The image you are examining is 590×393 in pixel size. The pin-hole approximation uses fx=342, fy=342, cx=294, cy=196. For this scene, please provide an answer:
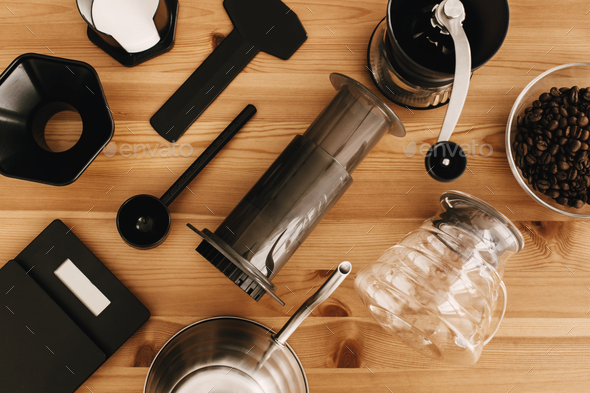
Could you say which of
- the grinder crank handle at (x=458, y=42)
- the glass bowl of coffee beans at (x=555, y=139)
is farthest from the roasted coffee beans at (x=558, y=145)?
the grinder crank handle at (x=458, y=42)

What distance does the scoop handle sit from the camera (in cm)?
38

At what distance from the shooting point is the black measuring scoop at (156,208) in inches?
22.5

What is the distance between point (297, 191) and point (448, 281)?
262 millimetres

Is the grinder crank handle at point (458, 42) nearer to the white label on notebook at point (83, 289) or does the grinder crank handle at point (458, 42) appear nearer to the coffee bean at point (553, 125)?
the coffee bean at point (553, 125)

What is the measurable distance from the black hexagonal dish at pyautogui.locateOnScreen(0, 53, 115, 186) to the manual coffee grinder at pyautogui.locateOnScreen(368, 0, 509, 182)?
0.44 metres

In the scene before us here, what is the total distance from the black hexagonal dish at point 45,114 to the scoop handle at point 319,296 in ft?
1.25

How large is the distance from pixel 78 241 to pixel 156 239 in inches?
5.3

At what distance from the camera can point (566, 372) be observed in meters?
0.62

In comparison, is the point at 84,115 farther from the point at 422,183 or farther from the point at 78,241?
the point at 422,183

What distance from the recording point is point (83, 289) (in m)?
0.58

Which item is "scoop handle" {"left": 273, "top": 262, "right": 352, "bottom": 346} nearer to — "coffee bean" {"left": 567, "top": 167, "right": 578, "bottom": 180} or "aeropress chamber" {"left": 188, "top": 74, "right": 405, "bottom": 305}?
"aeropress chamber" {"left": 188, "top": 74, "right": 405, "bottom": 305}

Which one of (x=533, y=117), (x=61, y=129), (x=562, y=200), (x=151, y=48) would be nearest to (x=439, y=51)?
(x=533, y=117)

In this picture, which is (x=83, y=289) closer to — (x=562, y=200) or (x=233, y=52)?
(x=233, y=52)

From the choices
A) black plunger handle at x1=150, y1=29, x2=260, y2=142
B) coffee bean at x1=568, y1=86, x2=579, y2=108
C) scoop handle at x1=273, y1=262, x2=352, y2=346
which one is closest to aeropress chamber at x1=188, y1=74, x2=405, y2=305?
scoop handle at x1=273, y1=262, x2=352, y2=346
